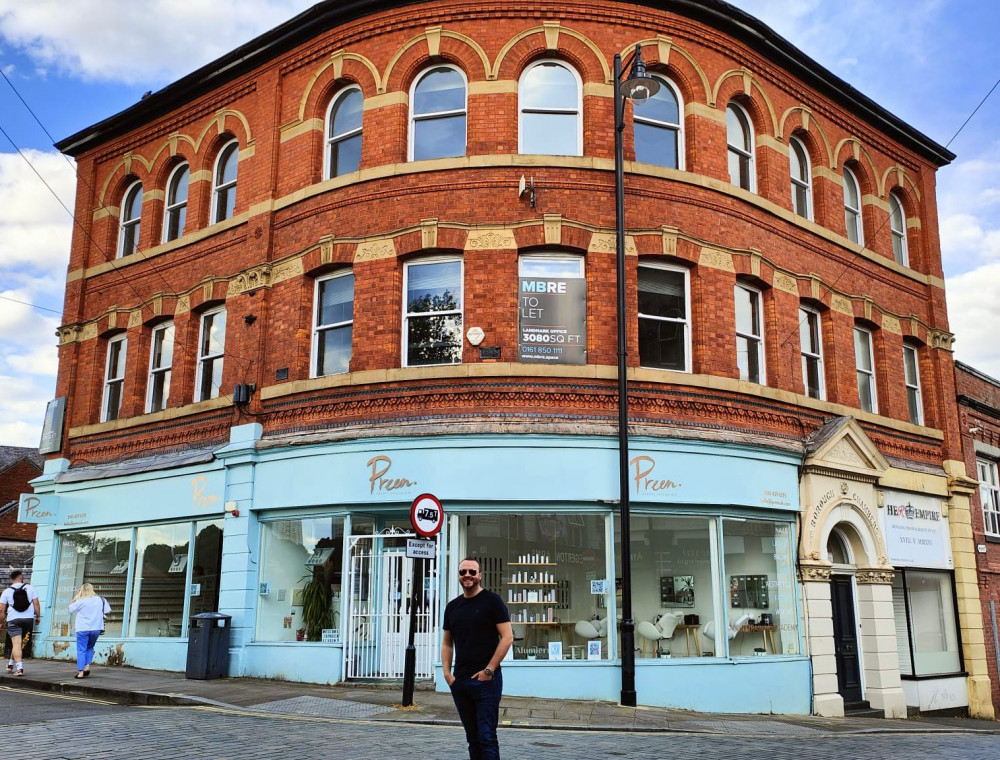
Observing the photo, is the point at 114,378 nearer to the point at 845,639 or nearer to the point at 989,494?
the point at 845,639

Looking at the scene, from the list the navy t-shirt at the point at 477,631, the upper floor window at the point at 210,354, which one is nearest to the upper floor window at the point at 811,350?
the upper floor window at the point at 210,354

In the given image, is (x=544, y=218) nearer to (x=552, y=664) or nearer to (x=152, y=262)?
(x=552, y=664)

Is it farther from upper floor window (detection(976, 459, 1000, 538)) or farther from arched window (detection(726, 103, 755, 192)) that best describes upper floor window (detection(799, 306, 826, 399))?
upper floor window (detection(976, 459, 1000, 538))

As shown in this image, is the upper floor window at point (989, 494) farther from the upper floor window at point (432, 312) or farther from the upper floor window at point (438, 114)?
the upper floor window at point (438, 114)

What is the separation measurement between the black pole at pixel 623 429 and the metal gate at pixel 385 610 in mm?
2878

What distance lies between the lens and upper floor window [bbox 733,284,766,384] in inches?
663

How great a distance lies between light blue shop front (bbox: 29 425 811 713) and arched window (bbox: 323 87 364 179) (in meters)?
5.14

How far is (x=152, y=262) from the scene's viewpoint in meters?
19.9

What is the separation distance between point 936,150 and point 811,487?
10554 millimetres

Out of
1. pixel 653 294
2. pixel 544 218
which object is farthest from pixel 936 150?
pixel 544 218

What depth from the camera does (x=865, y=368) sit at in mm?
19812

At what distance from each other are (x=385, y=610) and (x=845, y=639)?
842cm

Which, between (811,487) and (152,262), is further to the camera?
(152,262)

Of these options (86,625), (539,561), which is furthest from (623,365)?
(86,625)
